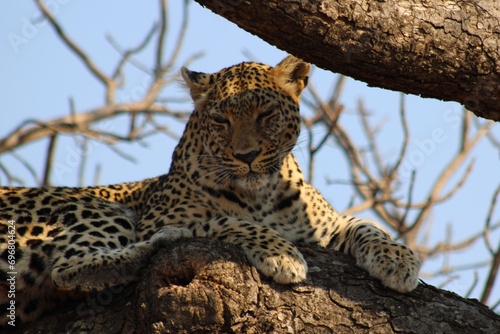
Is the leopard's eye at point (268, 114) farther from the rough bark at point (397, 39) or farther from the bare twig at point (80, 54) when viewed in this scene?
the bare twig at point (80, 54)

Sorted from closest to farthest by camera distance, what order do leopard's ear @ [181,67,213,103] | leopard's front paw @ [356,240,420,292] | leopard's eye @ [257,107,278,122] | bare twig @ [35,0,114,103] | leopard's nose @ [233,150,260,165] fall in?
leopard's front paw @ [356,240,420,292] < leopard's nose @ [233,150,260,165] < leopard's eye @ [257,107,278,122] < leopard's ear @ [181,67,213,103] < bare twig @ [35,0,114,103]

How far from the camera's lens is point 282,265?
16.4 ft

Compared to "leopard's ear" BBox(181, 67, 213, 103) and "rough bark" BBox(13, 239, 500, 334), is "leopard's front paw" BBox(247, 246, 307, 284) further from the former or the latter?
"leopard's ear" BBox(181, 67, 213, 103)

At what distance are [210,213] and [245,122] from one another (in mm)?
1086

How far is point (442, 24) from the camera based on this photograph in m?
4.59

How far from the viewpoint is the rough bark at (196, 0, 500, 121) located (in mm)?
4254

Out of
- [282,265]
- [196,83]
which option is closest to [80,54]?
[196,83]

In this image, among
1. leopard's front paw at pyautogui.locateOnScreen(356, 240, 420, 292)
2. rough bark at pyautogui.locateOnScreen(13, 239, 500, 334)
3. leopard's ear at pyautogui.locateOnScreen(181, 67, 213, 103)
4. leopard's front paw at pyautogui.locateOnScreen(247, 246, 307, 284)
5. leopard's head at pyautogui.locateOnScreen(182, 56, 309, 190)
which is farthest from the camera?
leopard's ear at pyautogui.locateOnScreen(181, 67, 213, 103)

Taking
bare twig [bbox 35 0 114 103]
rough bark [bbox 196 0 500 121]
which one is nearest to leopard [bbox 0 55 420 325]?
rough bark [bbox 196 0 500 121]

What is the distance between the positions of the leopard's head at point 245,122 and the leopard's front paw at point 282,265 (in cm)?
171

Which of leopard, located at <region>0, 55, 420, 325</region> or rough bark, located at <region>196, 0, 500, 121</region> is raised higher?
rough bark, located at <region>196, 0, 500, 121</region>

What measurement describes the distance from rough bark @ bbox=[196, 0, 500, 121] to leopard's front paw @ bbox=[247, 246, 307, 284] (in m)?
1.57

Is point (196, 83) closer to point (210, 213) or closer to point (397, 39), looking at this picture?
Result: point (210, 213)

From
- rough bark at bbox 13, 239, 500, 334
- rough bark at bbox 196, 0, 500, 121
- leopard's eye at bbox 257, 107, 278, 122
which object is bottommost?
rough bark at bbox 13, 239, 500, 334
